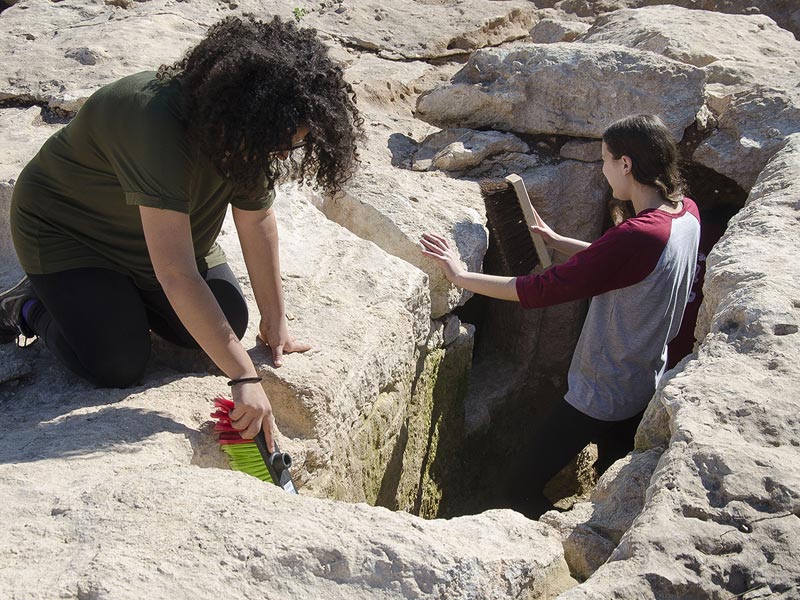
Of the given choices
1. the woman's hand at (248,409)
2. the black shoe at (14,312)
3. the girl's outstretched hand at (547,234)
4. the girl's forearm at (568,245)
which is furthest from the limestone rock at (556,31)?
the woman's hand at (248,409)

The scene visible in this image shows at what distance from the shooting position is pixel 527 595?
1800 millimetres

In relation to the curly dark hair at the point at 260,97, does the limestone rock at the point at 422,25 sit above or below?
below

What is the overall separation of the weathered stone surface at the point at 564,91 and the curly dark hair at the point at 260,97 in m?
2.22

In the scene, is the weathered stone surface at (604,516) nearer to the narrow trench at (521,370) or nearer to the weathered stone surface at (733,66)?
the narrow trench at (521,370)

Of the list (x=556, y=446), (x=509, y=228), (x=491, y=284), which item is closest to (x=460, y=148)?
(x=509, y=228)

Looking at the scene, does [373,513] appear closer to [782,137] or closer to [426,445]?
[426,445]

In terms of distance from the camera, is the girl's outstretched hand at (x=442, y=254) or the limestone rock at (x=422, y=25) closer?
the girl's outstretched hand at (x=442, y=254)

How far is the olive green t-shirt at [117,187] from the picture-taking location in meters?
2.11

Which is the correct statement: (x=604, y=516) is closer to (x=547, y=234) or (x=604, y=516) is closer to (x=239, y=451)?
(x=239, y=451)

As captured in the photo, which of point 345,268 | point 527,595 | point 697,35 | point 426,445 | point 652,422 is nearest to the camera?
point 527,595

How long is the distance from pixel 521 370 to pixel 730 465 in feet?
9.59

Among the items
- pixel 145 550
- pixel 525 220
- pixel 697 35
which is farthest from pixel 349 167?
pixel 697 35

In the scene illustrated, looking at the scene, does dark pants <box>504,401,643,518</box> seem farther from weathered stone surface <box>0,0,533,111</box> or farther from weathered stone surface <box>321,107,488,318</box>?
weathered stone surface <box>0,0,533,111</box>

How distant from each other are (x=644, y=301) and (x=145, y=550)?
1.71m
